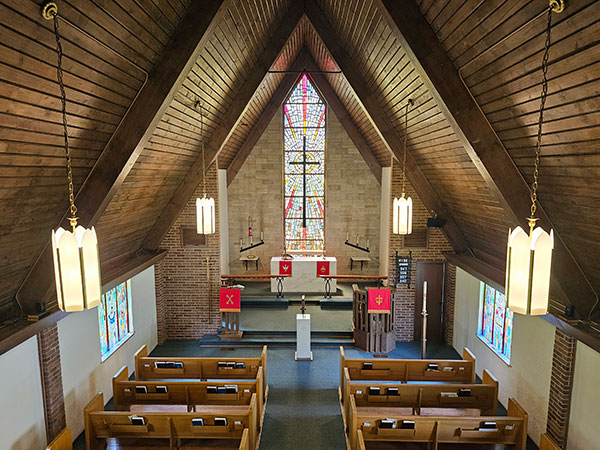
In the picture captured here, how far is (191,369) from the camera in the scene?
600 centimetres

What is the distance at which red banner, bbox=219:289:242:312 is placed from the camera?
25.4 feet

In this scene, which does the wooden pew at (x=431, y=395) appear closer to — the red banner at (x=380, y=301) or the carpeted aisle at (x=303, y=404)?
the carpeted aisle at (x=303, y=404)

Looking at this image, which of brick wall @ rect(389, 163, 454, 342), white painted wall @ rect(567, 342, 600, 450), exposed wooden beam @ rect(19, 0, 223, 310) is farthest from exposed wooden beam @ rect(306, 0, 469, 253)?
white painted wall @ rect(567, 342, 600, 450)

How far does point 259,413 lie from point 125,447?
179 cm

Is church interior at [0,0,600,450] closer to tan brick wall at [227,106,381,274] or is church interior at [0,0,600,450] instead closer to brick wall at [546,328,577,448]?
brick wall at [546,328,577,448]

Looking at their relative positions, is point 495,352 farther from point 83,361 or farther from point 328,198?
point 83,361

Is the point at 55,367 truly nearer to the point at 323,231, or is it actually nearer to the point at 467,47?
the point at 467,47

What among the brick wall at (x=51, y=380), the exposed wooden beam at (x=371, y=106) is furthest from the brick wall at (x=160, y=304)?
the exposed wooden beam at (x=371, y=106)

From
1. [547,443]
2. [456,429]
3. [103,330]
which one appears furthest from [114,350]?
[547,443]

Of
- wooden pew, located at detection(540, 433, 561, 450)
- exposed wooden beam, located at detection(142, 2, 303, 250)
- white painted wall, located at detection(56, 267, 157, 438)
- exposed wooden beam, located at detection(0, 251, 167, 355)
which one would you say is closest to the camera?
exposed wooden beam, located at detection(0, 251, 167, 355)

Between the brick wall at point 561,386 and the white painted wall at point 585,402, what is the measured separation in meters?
0.05

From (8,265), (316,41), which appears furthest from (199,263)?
(316,41)

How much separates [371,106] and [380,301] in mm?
3780

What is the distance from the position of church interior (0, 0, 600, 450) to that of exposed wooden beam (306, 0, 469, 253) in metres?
0.04
